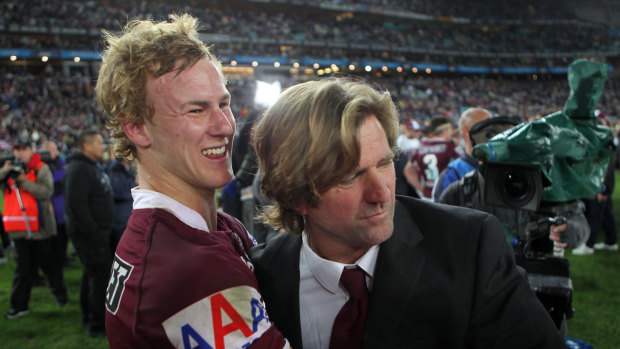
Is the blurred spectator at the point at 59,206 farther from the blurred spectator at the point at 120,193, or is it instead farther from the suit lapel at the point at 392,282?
the suit lapel at the point at 392,282

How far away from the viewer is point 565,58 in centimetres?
4484

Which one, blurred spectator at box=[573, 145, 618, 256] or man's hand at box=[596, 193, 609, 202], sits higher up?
man's hand at box=[596, 193, 609, 202]

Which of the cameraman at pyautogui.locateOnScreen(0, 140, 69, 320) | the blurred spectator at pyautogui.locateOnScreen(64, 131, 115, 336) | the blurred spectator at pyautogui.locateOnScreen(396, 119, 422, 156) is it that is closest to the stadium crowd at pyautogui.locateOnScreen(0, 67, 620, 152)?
the blurred spectator at pyautogui.locateOnScreen(396, 119, 422, 156)

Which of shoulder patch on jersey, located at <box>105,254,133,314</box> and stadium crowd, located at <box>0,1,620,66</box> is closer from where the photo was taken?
shoulder patch on jersey, located at <box>105,254,133,314</box>

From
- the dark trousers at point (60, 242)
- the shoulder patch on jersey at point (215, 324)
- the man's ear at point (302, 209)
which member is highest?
the man's ear at point (302, 209)

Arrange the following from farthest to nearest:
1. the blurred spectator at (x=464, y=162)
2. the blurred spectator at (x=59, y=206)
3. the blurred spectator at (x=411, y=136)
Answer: the blurred spectator at (x=411, y=136)
the blurred spectator at (x=59, y=206)
the blurred spectator at (x=464, y=162)

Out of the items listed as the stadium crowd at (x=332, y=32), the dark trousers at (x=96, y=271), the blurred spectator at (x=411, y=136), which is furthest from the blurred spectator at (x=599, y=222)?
the stadium crowd at (x=332, y=32)

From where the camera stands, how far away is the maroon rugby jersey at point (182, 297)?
1222 mm

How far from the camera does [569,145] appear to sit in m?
2.05

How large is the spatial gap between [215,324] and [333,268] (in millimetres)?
408

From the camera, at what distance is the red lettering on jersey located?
122cm

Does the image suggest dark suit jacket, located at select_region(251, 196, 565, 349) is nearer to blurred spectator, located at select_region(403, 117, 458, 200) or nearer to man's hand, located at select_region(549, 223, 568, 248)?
man's hand, located at select_region(549, 223, 568, 248)

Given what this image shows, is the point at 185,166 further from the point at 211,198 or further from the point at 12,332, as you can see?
the point at 12,332

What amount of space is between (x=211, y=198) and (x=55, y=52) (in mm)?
32208
